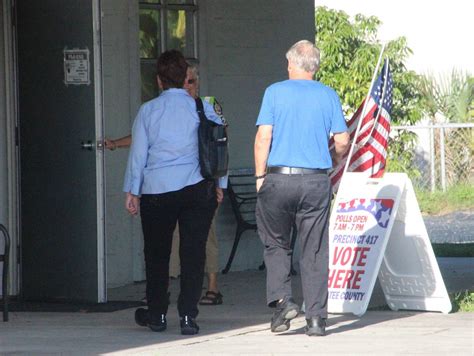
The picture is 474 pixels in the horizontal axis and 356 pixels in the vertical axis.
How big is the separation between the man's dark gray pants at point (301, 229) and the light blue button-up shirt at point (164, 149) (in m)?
0.54

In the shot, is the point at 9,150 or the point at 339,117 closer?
the point at 339,117

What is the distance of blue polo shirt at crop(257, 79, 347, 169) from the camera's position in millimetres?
8812

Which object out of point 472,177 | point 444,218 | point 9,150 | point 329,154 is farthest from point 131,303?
point 472,177

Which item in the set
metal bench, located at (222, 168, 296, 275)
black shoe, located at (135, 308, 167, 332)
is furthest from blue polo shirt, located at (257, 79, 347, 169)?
metal bench, located at (222, 168, 296, 275)

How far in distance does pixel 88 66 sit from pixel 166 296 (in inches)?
91.6

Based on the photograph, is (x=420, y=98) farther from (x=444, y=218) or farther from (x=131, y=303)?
(x=131, y=303)

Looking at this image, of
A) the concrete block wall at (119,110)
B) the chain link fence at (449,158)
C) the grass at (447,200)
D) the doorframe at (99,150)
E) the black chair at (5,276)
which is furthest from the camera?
the chain link fence at (449,158)

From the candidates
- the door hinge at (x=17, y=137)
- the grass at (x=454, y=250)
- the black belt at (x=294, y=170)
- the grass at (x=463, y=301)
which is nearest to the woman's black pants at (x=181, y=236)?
the black belt at (x=294, y=170)

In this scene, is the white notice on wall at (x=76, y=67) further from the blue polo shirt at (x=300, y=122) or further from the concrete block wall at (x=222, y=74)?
the blue polo shirt at (x=300, y=122)

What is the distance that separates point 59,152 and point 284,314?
118 inches

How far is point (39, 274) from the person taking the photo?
36.8 feet

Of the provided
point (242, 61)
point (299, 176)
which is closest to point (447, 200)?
point (242, 61)

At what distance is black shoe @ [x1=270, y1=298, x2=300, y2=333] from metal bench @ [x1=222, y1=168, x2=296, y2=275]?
13.1ft

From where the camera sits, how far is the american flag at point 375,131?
33.6 feet
